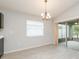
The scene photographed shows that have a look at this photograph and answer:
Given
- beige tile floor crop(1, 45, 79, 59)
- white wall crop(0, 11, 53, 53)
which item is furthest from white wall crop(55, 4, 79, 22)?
beige tile floor crop(1, 45, 79, 59)

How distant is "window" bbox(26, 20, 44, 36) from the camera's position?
6.14 meters

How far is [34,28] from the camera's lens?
6.44m

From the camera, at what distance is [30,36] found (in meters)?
6.18

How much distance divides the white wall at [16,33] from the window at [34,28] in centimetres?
30

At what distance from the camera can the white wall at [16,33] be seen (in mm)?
4957

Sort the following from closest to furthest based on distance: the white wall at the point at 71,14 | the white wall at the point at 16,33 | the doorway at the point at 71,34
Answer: the white wall at the point at 16,33
the white wall at the point at 71,14
the doorway at the point at 71,34

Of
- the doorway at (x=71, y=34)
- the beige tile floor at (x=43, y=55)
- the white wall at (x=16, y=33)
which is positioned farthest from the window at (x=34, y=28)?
the doorway at (x=71, y=34)

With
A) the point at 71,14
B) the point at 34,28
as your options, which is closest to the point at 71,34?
the point at 71,14

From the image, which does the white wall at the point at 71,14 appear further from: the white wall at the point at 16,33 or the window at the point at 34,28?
the white wall at the point at 16,33

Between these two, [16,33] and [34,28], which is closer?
[16,33]

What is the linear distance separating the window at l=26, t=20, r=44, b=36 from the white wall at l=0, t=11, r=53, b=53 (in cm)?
30

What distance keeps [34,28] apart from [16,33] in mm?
1569

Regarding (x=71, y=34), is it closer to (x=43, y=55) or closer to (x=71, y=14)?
(x=71, y=14)

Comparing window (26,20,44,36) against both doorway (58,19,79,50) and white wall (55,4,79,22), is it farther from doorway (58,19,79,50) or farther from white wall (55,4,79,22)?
doorway (58,19,79,50)
